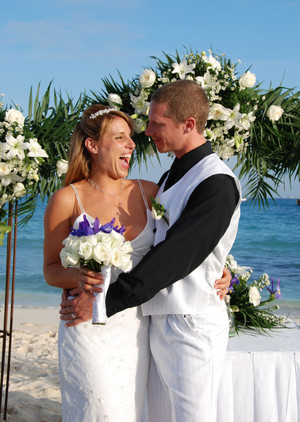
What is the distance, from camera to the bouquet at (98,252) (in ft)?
7.63

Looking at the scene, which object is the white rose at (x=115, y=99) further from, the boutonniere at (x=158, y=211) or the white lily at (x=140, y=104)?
the boutonniere at (x=158, y=211)

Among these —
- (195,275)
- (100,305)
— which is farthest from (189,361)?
(100,305)

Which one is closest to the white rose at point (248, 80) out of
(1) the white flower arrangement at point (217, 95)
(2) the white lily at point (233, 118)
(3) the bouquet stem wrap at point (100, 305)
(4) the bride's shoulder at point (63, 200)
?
(1) the white flower arrangement at point (217, 95)

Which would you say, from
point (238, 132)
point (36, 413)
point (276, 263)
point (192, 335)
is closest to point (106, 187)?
point (192, 335)

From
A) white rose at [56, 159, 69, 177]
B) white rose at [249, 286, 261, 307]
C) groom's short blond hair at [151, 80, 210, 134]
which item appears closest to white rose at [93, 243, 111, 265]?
groom's short blond hair at [151, 80, 210, 134]

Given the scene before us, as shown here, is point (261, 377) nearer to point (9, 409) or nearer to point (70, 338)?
point (70, 338)

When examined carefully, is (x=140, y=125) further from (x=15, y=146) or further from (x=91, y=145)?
(x=15, y=146)

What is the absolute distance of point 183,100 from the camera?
2.80 metres

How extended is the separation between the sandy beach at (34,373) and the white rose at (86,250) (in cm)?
325

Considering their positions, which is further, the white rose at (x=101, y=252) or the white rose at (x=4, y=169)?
the white rose at (x=4, y=169)

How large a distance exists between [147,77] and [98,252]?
209 centimetres

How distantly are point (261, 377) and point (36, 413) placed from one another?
8.91 feet

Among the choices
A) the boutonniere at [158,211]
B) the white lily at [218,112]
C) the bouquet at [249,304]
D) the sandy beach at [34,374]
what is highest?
the white lily at [218,112]

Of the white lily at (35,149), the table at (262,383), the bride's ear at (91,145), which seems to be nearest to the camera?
the bride's ear at (91,145)
